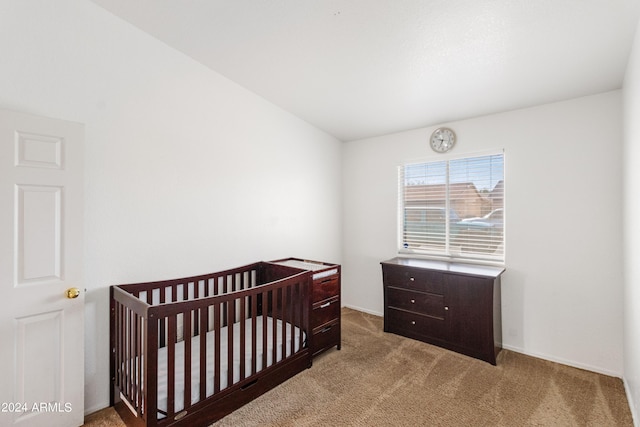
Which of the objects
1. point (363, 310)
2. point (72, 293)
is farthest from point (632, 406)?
point (72, 293)

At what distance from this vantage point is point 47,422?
1.68 metres

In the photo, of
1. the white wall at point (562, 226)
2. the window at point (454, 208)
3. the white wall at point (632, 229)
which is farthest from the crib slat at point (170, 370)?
the white wall at point (562, 226)

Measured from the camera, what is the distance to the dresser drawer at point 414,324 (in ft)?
9.71

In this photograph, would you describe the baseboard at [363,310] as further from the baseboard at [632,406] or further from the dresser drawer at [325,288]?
the baseboard at [632,406]

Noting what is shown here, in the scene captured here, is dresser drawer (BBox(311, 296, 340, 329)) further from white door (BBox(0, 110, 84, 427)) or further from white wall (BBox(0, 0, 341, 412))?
white door (BBox(0, 110, 84, 427))

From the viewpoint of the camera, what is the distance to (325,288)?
280 cm

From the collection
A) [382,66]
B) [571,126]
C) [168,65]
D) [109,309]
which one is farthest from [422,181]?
[109,309]

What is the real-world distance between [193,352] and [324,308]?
1.18m

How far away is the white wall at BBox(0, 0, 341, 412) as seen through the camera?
1.79 metres

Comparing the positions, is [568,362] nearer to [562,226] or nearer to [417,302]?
[562,226]

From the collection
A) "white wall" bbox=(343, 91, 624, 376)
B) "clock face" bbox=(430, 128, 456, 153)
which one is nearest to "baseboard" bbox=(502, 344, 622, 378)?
"white wall" bbox=(343, 91, 624, 376)

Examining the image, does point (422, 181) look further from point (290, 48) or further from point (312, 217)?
point (290, 48)

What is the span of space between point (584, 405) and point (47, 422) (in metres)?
3.49

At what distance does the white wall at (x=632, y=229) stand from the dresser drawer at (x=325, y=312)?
83.0 inches
